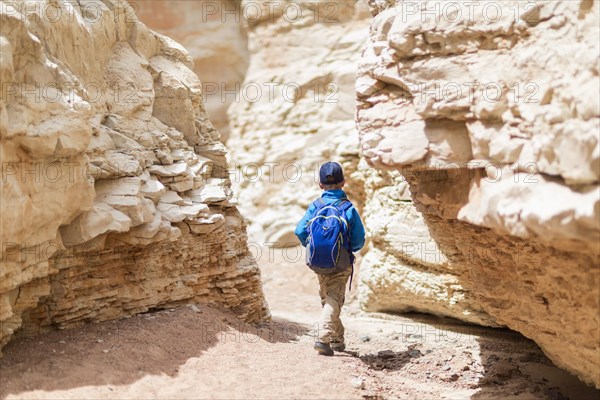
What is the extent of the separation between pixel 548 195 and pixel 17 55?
10.8ft

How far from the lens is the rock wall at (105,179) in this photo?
4.17 m

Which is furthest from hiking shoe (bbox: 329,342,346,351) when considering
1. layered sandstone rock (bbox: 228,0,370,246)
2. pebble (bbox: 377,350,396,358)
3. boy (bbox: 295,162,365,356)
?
layered sandstone rock (bbox: 228,0,370,246)

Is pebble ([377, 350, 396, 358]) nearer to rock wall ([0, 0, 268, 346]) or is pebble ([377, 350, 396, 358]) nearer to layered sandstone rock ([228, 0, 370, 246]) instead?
rock wall ([0, 0, 268, 346])

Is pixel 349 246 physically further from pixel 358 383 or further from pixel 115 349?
pixel 115 349

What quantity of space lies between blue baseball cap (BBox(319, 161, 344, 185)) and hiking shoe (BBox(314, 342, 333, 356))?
1344 mm

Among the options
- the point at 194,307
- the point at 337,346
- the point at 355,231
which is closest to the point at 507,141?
the point at 355,231

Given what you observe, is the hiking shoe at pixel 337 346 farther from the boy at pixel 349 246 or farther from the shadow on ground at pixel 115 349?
the shadow on ground at pixel 115 349

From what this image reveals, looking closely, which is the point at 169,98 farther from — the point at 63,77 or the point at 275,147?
the point at 275,147

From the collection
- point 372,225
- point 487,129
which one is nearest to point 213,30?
point 372,225

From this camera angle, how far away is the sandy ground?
4141 mm

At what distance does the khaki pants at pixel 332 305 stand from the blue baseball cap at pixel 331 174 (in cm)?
75

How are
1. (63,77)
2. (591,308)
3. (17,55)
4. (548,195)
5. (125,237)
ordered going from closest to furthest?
(548,195), (591,308), (17,55), (63,77), (125,237)

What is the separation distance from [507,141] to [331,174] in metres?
2.12

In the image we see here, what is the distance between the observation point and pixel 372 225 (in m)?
8.21
